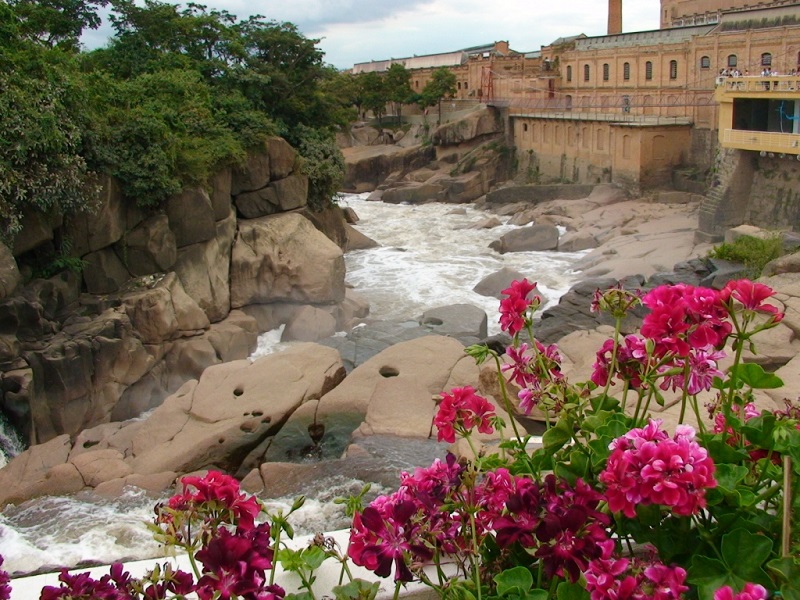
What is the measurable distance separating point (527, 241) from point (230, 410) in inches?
748

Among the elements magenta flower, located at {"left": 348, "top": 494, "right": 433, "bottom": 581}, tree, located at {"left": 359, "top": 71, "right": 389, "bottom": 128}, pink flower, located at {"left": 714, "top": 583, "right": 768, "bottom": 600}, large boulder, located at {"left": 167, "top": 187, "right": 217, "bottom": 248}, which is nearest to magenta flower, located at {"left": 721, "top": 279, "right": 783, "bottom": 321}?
Answer: pink flower, located at {"left": 714, "top": 583, "right": 768, "bottom": 600}

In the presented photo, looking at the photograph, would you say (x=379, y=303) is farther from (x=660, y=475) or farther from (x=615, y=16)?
(x=615, y=16)

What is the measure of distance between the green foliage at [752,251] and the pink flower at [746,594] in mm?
16663

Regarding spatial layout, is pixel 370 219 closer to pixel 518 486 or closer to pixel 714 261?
pixel 714 261

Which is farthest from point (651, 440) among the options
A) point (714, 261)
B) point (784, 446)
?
point (714, 261)

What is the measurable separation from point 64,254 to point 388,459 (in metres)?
8.98

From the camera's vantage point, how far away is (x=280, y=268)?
2005 centimetres

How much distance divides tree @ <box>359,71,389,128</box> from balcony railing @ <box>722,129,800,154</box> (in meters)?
33.0

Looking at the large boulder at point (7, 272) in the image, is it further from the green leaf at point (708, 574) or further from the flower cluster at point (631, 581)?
the green leaf at point (708, 574)

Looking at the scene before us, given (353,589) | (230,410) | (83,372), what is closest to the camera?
(353,589)

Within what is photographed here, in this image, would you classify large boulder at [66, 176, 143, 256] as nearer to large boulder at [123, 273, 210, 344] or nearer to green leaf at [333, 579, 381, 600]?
large boulder at [123, 273, 210, 344]

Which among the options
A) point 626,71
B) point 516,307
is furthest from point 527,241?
point 516,307

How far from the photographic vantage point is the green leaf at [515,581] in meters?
2.34

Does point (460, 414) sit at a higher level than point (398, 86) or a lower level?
lower
